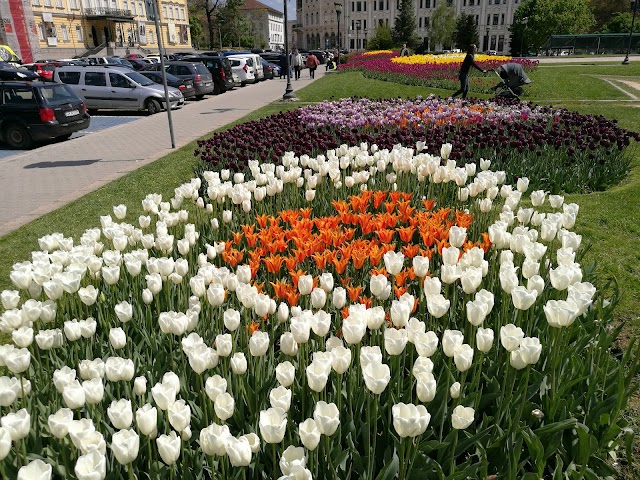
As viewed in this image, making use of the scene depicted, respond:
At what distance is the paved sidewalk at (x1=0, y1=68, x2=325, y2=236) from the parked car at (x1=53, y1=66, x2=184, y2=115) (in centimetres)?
79

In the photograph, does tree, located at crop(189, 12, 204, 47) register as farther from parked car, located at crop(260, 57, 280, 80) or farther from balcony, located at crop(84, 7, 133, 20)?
parked car, located at crop(260, 57, 280, 80)

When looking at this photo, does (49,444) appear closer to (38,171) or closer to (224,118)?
(38,171)

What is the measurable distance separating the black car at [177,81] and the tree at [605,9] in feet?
261

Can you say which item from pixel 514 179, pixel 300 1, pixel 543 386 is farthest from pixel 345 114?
pixel 300 1

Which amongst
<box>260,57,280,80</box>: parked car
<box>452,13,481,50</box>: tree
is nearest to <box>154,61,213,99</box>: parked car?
<box>260,57,280,80</box>: parked car

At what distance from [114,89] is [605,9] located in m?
87.7

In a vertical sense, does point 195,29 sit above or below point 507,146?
below

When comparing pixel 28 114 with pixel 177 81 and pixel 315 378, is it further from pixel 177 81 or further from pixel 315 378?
pixel 315 378

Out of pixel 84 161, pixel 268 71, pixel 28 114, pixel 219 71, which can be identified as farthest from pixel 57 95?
pixel 268 71

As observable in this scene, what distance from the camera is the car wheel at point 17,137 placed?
12.7 metres

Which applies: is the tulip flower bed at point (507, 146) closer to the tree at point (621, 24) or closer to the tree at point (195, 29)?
the tree at point (621, 24)

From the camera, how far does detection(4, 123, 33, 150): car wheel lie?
41.6 feet

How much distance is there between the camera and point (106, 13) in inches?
2163

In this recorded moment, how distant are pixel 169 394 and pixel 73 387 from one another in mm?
377
